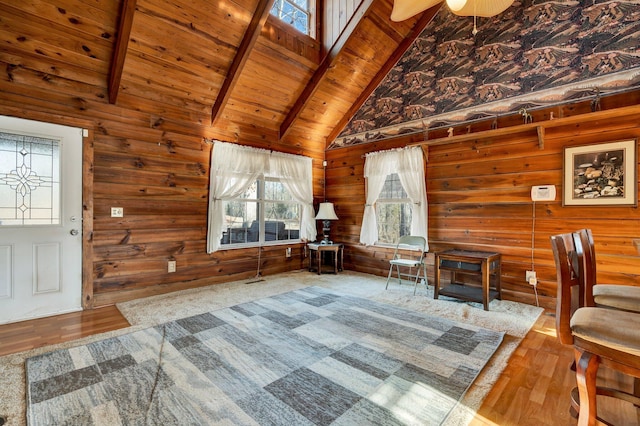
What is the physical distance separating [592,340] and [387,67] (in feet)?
13.6

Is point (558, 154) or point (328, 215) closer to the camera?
point (558, 154)

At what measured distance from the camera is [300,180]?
17.2ft

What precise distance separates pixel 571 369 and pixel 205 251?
4002mm

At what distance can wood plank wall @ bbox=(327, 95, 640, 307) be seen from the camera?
9.59 ft

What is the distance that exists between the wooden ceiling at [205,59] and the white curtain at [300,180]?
356 mm

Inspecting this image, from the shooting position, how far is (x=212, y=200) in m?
4.18

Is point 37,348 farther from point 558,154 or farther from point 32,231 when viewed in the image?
point 558,154

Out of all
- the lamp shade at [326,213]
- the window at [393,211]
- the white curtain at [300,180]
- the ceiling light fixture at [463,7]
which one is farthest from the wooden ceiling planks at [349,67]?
the window at [393,211]

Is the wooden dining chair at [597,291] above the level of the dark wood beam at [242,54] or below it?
below

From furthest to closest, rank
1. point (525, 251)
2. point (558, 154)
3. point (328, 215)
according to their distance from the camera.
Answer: point (328, 215), point (525, 251), point (558, 154)

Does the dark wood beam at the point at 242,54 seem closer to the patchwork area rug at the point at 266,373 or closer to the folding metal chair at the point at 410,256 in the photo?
the patchwork area rug at the point at 266,373

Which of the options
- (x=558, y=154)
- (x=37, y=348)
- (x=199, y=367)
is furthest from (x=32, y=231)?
(x=558, y=154)

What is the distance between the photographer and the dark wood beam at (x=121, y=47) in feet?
8.89

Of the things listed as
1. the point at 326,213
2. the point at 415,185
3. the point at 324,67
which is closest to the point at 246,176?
the point at 326,213
